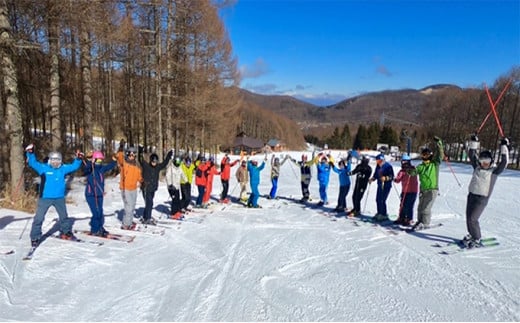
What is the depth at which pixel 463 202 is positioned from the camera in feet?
42.1

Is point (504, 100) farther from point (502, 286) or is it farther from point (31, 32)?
point (31, 32)

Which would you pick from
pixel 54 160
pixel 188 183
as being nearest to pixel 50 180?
pixel 54 160

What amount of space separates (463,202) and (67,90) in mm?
18123

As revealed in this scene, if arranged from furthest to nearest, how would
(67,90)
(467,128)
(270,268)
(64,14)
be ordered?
1. (467,128)
2. (67,90)
3. (64,14)
4. (270,268)

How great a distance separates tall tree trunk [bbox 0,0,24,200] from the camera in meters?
7.91

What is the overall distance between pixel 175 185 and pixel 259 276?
203 inches

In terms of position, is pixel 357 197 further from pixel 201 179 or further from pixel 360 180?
pixel 201 179

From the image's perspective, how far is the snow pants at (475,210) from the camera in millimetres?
6480

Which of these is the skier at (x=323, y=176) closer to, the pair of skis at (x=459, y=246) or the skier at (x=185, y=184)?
the skier at (x=185, y=184)

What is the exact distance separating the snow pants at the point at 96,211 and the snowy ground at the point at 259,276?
711 mm

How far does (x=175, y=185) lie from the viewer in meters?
9.63

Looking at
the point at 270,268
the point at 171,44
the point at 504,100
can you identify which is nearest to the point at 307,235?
the point at 270,268

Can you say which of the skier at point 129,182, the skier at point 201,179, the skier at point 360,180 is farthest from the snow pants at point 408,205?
the skier at point 129,182

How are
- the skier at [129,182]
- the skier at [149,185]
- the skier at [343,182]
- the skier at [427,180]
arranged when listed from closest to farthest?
the skier at [129,182] < the skier at [427,180] < the skier at [149,185] < the skier at [343,182]
